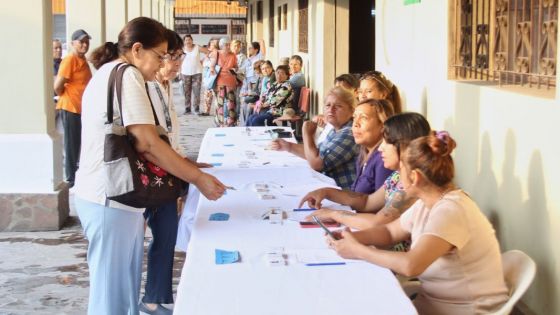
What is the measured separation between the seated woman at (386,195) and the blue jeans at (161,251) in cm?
80

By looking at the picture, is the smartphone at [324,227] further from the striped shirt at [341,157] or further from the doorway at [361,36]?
the doorway at [361,36]

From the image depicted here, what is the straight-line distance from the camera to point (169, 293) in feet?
13.8

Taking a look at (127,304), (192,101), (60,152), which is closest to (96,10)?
(60,152)

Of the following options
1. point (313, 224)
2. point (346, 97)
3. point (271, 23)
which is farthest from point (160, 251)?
point (271, 23)

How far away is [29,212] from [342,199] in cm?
322

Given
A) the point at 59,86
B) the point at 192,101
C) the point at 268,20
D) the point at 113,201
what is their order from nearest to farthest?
the point at 113,201 → the point at 59,86 → the point at 192,101 → the point at 268,20

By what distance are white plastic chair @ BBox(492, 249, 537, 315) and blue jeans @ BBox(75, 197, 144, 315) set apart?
60.4 inches

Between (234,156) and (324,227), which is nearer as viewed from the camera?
(324,227)

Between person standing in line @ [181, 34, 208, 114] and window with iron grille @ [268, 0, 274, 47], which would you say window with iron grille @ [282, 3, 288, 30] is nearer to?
person standing in line @ [181, 34, 208, 114]

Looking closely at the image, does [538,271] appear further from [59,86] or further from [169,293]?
[59,86]

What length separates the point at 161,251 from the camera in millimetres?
4109

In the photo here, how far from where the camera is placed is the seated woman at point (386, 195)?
320cm

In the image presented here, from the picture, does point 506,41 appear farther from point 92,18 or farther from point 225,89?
point 225,89

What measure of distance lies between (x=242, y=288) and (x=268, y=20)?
667 inches
